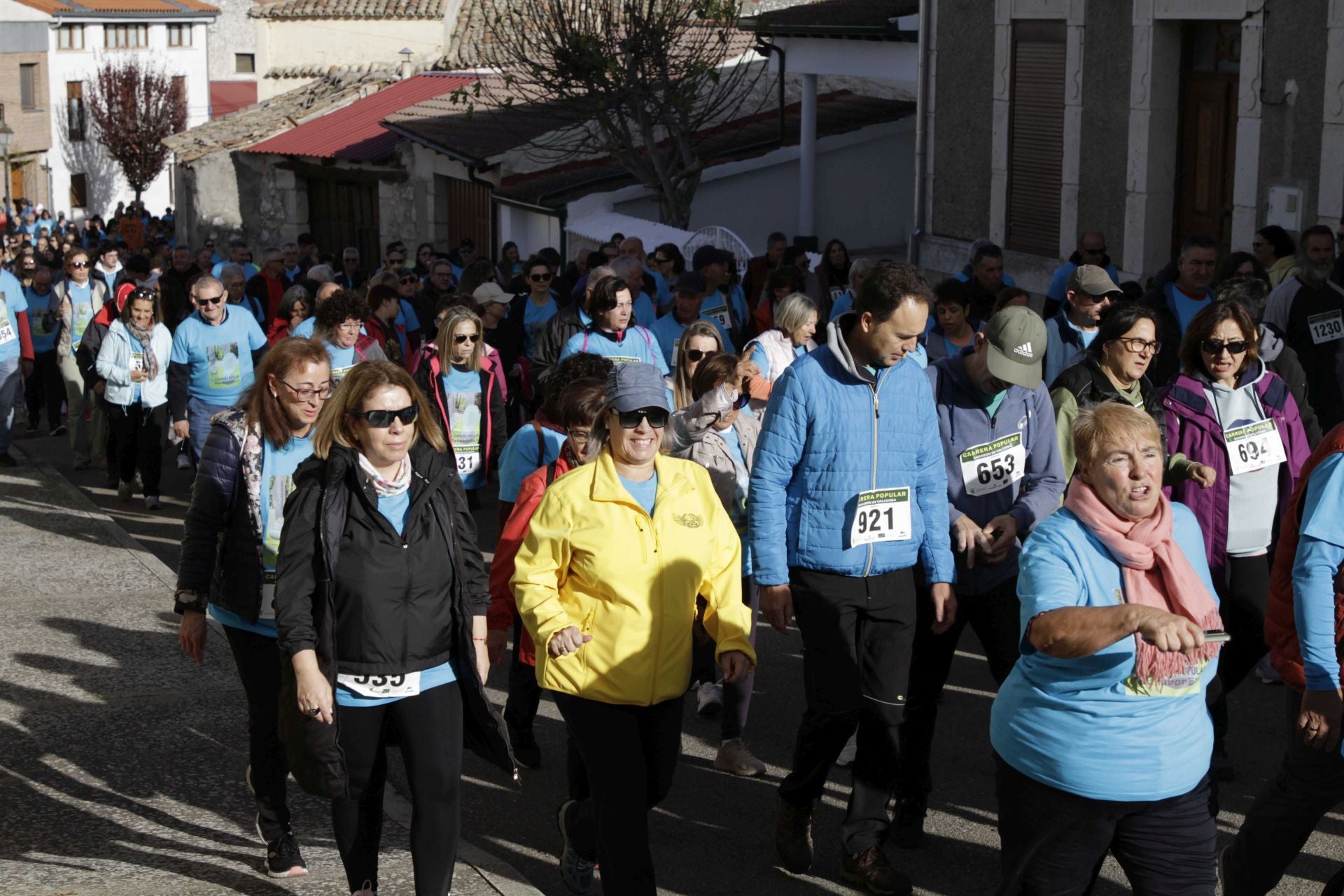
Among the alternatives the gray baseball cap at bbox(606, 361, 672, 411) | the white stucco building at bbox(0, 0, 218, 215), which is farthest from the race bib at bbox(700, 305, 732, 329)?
the white stucco building at bbox(0, 0, 218, 215)

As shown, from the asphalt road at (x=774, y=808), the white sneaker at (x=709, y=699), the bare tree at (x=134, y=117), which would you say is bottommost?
the asphalt road at (x=774, y=808)

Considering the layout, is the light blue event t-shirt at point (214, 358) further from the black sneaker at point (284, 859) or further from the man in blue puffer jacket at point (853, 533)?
the man in blue puffer jacket at point (853, 533)

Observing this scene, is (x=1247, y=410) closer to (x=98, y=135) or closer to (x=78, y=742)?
(x=78, y=742)

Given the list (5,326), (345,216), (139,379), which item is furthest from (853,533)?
(345,216)

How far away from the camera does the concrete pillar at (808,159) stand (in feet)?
73.2

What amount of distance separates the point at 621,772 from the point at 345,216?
3001cm

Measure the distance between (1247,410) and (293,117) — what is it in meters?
32.2

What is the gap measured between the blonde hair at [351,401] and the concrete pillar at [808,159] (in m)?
17.6

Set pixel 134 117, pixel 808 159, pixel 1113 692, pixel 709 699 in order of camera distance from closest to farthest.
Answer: pixel 1113 692, pixel 709 699, pixel 808 159, pixel 134 117

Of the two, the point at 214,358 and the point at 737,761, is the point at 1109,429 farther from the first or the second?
the point at 214,358

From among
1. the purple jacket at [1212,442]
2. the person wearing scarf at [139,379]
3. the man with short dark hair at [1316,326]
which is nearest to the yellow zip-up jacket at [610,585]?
the purple jacket at [1212,442]

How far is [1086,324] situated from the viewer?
25.6ft

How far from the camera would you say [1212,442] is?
19.8 ft

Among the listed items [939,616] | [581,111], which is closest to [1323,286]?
[939,616]
